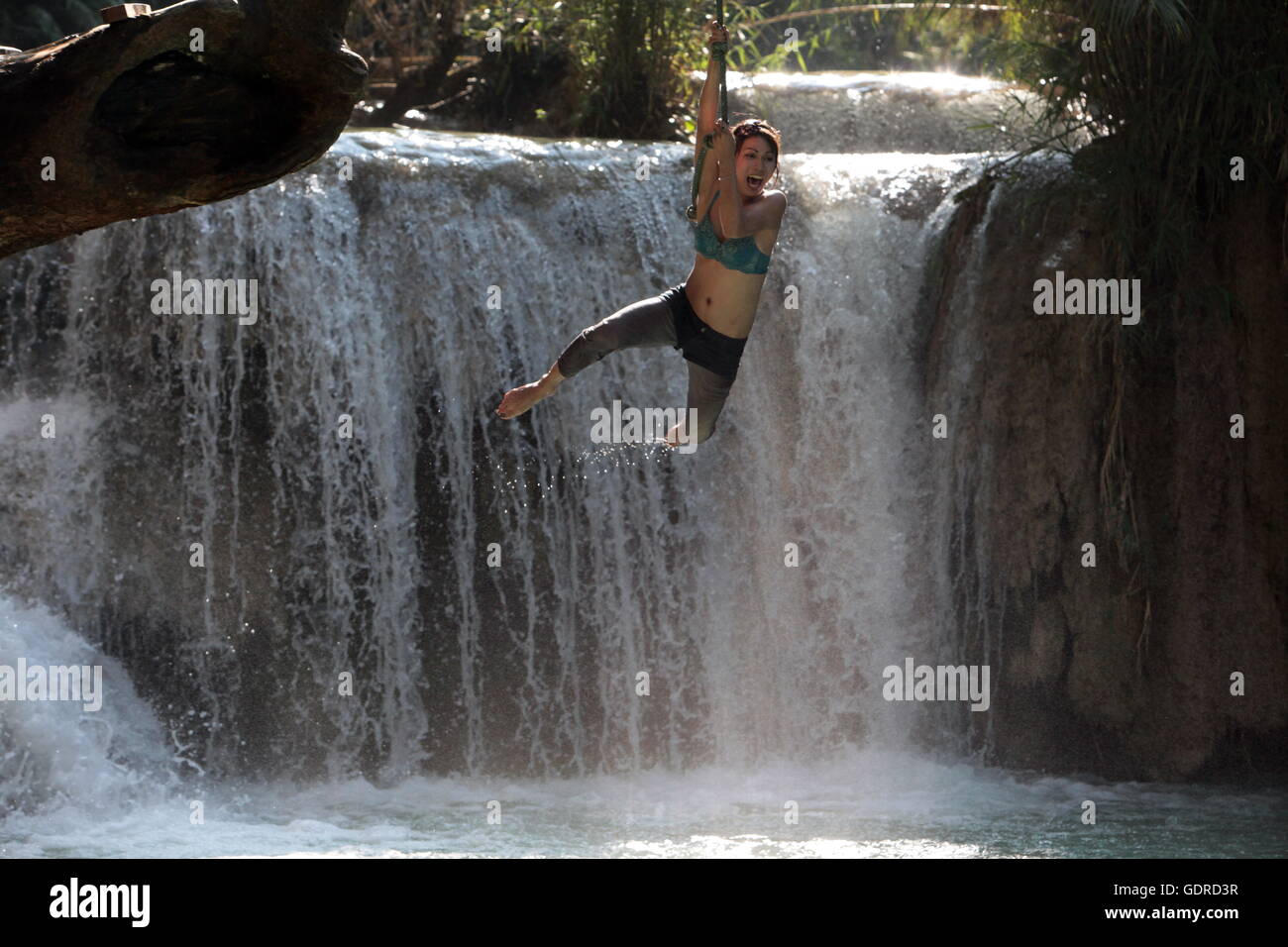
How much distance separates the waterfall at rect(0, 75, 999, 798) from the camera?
9.52 meters

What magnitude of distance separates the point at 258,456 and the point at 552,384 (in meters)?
4.02

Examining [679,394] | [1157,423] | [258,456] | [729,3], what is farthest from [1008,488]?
[729,3]

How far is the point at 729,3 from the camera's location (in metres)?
14.0

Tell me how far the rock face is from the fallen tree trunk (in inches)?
217

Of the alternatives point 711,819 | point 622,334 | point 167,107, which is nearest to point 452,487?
point 711,819

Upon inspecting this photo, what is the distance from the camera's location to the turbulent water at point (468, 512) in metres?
9.44

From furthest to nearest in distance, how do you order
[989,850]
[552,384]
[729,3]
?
[729,3], [989,850], [552,384]

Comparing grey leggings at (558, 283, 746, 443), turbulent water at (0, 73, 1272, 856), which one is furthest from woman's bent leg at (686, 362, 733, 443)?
turbulent water at (0, 73, 1272, 856)

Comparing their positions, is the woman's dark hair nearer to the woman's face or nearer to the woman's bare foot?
the woman's face

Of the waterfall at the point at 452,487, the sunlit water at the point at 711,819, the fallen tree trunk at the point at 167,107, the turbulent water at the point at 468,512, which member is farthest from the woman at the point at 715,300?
the waterfall at the point at 452,487

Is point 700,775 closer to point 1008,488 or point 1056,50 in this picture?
point 1008,488

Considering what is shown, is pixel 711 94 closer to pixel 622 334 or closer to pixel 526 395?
pixel 622 334

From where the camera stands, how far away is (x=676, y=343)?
622cm

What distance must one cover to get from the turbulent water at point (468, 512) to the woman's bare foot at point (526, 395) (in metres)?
3.23
